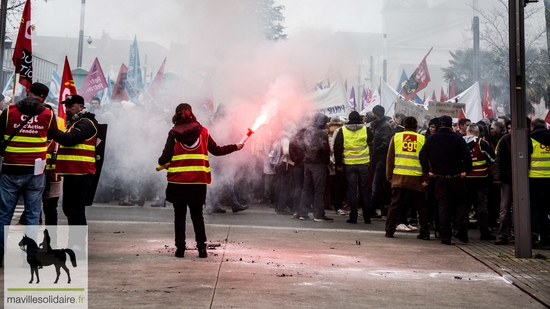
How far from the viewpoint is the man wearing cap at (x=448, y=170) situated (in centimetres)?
1010

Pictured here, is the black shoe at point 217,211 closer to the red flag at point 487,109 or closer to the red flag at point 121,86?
the red flag at point 121,86

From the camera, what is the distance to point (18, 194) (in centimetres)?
689

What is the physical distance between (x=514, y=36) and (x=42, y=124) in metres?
6.19

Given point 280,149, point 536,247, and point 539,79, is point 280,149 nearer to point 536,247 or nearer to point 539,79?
point 536,247

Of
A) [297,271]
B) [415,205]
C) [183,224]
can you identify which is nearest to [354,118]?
[415,205]

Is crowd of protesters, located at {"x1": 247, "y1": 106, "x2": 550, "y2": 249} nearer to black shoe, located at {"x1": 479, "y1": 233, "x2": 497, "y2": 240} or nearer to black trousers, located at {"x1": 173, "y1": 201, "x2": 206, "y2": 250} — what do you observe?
black shoe, located at {"x1": 479, "y1": 233, "x2": 497, "y2": 240}

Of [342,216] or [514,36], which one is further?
[342,216]

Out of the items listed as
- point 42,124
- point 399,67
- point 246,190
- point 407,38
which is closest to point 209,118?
point 246,190

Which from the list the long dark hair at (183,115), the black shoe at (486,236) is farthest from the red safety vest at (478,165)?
the long dark hair at (183,115)

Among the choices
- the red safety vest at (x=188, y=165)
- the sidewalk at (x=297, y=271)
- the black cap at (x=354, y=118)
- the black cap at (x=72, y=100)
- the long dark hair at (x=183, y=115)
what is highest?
the black cap at (x=354, y=118)

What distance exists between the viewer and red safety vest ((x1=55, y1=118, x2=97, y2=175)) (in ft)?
24.3

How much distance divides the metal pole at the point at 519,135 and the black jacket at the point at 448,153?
125 centimetres

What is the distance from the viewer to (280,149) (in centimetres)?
1409

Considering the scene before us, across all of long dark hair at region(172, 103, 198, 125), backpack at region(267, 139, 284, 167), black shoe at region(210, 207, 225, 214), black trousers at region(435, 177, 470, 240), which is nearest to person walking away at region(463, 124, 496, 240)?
black trousers at region(435, 177, 470, 240)
